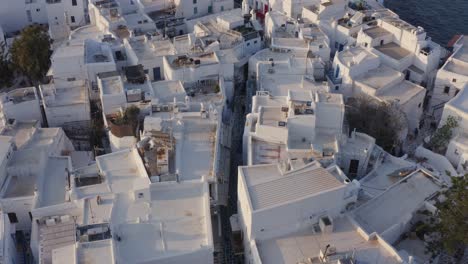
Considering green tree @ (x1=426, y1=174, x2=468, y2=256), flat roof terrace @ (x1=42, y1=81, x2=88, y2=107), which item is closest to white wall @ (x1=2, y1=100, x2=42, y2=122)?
flat roof terrace @ (x1=42, y1=81, x2=88, y2=107)

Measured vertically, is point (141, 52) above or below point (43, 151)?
above

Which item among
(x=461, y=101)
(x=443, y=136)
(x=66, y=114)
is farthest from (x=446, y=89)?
(x=66, y=114)

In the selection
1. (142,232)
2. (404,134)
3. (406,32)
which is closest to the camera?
(142,232)

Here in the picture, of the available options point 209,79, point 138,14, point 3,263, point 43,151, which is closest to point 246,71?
point 209,79

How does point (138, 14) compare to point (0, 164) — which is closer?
point (0, 164)

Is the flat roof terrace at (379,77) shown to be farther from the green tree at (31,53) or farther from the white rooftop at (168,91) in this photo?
the green tree at (31,53)

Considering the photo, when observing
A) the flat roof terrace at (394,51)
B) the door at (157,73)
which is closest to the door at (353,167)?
the flat roof terrace at (394,51)

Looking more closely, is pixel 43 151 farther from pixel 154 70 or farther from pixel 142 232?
pixel 154 70

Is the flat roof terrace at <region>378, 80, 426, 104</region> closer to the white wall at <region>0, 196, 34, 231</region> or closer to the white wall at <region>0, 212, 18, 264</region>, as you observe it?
the white wall at <region>0, 196, 34, 231</region>

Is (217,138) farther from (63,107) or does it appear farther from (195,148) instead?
(63,107)
